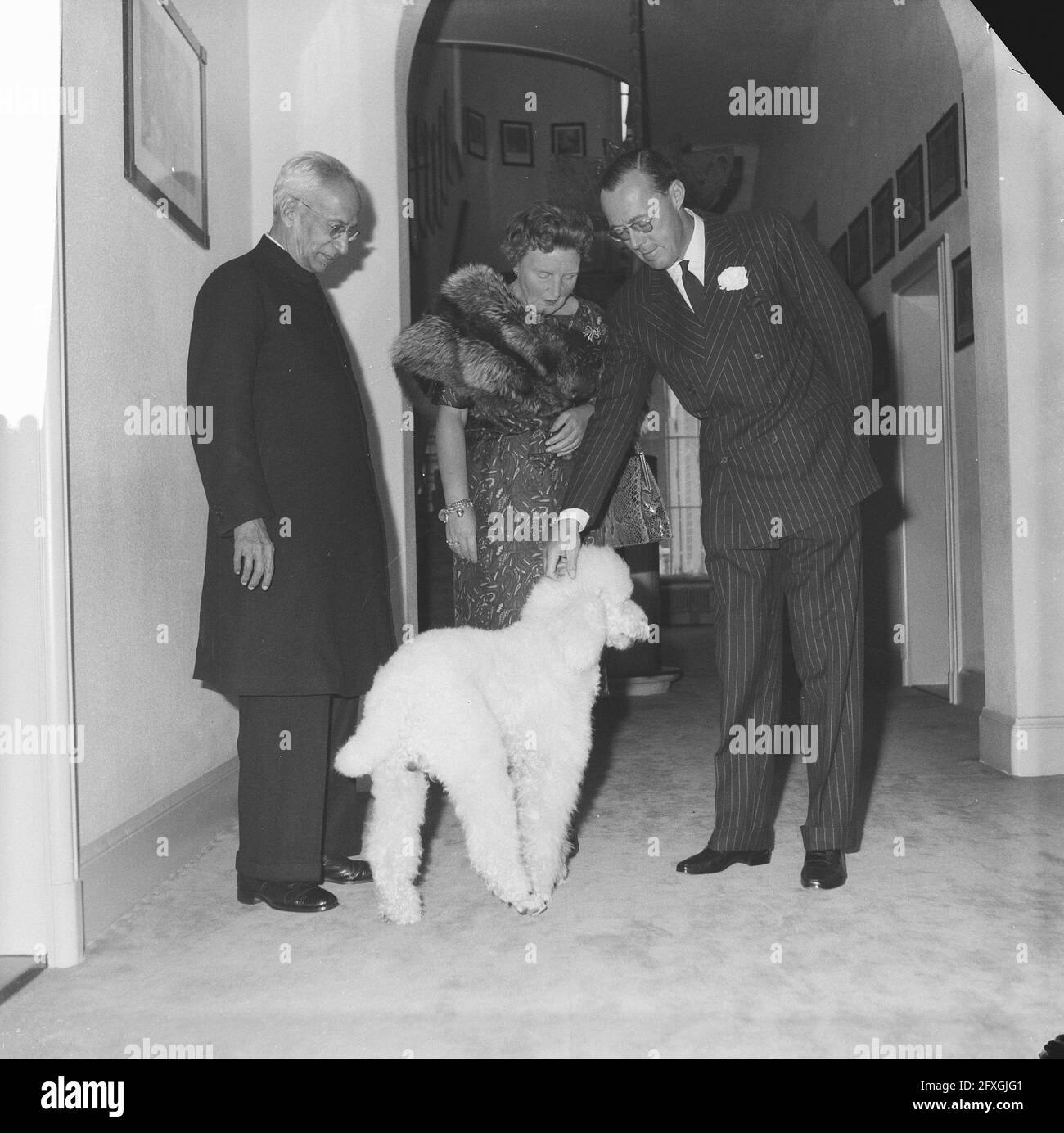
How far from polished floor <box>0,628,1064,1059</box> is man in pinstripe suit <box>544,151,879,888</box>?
0.75 ft

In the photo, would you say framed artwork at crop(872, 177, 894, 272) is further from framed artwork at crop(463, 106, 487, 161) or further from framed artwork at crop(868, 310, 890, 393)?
framed artwork at crop(463, 106, 487, 161)

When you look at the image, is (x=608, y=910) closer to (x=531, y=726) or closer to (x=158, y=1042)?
(x=531, y=726)

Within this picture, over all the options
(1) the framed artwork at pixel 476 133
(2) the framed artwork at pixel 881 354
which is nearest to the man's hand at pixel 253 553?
(2) the framed artwork at pixel 881 354

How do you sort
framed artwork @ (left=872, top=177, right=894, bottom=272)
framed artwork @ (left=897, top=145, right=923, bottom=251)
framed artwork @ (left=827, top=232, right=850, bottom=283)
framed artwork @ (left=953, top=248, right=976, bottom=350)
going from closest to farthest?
framed artwork @ (left=953, top=248, right=976, bottom=350) < framed artwork @ (left=897, top=145, right=923, bottom=251) < framed artwork @ (left=872, top=177, right=894, bottom=272) < framed artwork @ (left=827, top=232, right=850, bottom=283)

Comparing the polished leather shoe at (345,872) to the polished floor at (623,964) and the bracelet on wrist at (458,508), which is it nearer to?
the polished floor at (623,964)

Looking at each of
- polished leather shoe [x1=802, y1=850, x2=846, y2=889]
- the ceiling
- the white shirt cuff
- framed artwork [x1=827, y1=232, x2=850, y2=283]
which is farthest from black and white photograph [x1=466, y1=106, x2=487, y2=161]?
polished leather shoe [x1=802, y1=850, x2=846, y2=889]

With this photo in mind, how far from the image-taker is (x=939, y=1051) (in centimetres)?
148

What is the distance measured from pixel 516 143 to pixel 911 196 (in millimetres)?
5580

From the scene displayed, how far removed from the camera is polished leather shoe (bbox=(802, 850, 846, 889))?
2271 mm

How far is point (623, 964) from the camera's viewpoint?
1848 mm

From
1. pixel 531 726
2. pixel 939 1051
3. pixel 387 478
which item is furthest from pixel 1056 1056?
pixel 387 478

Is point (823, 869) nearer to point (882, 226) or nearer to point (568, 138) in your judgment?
point (882, 226)

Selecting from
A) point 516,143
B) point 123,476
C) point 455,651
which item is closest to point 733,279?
point 455,651

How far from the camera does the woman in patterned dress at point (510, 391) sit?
230 centimetres
